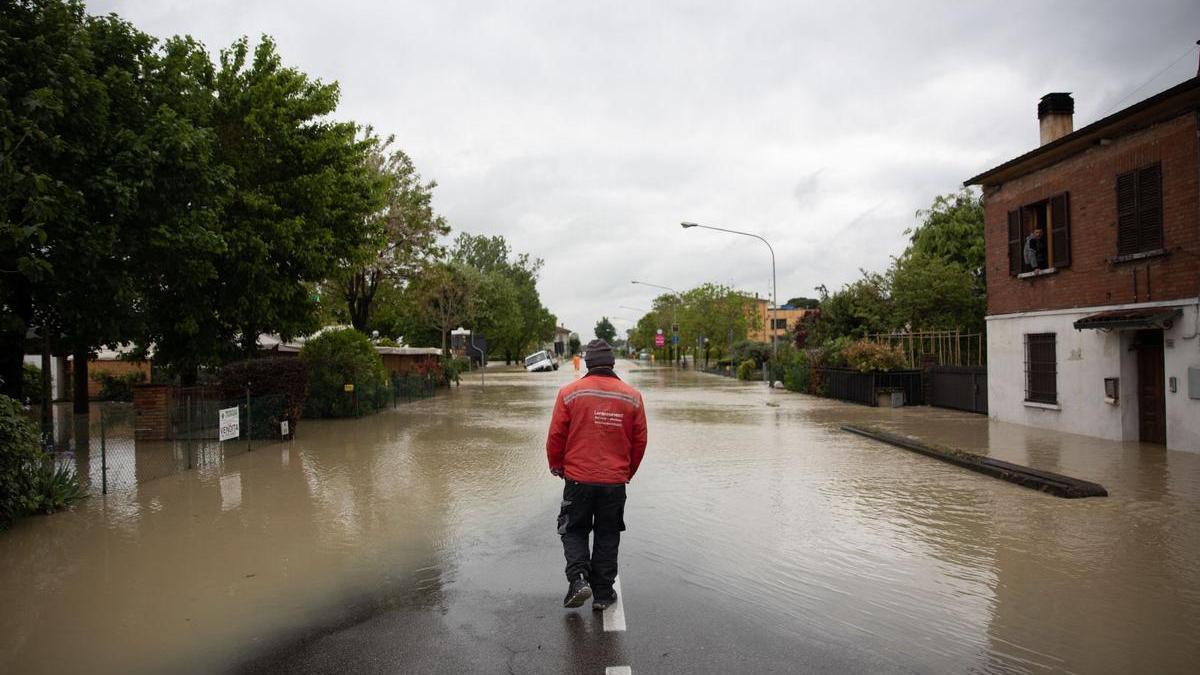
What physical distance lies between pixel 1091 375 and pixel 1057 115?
7.04 metres

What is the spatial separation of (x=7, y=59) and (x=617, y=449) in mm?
10194

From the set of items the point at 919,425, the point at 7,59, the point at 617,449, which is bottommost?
the point at 919,425

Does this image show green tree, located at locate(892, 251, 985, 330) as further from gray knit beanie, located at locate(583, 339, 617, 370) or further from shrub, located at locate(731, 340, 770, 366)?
gray knit beanie, located at locate(583, 339, 617, 370)

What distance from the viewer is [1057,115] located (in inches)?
689

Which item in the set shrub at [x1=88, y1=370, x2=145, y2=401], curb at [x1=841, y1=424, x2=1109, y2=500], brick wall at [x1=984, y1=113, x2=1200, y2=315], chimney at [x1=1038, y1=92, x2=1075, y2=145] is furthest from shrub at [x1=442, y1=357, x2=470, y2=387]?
chimney at [x1=1038, y1=92, x2=1075, y2=145]

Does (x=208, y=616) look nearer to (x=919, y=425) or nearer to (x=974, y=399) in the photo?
(x=919, y=425)

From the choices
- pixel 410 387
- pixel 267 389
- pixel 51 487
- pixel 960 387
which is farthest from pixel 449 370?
pixel 51 487

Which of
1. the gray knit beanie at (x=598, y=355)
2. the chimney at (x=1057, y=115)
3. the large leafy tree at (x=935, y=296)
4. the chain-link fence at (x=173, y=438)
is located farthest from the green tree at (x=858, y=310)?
the gray knit beanie at (x=598, y=355)

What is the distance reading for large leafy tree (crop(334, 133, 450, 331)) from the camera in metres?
26.2

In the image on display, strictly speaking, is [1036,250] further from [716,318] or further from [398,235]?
[716,318]

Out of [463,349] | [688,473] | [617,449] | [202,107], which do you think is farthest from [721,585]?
[463,349]

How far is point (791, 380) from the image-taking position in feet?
100

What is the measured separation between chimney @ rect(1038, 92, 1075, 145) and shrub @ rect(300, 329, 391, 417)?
17724 mm

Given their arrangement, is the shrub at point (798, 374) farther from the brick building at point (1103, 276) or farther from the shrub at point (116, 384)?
the shrub at point (116, 384)
